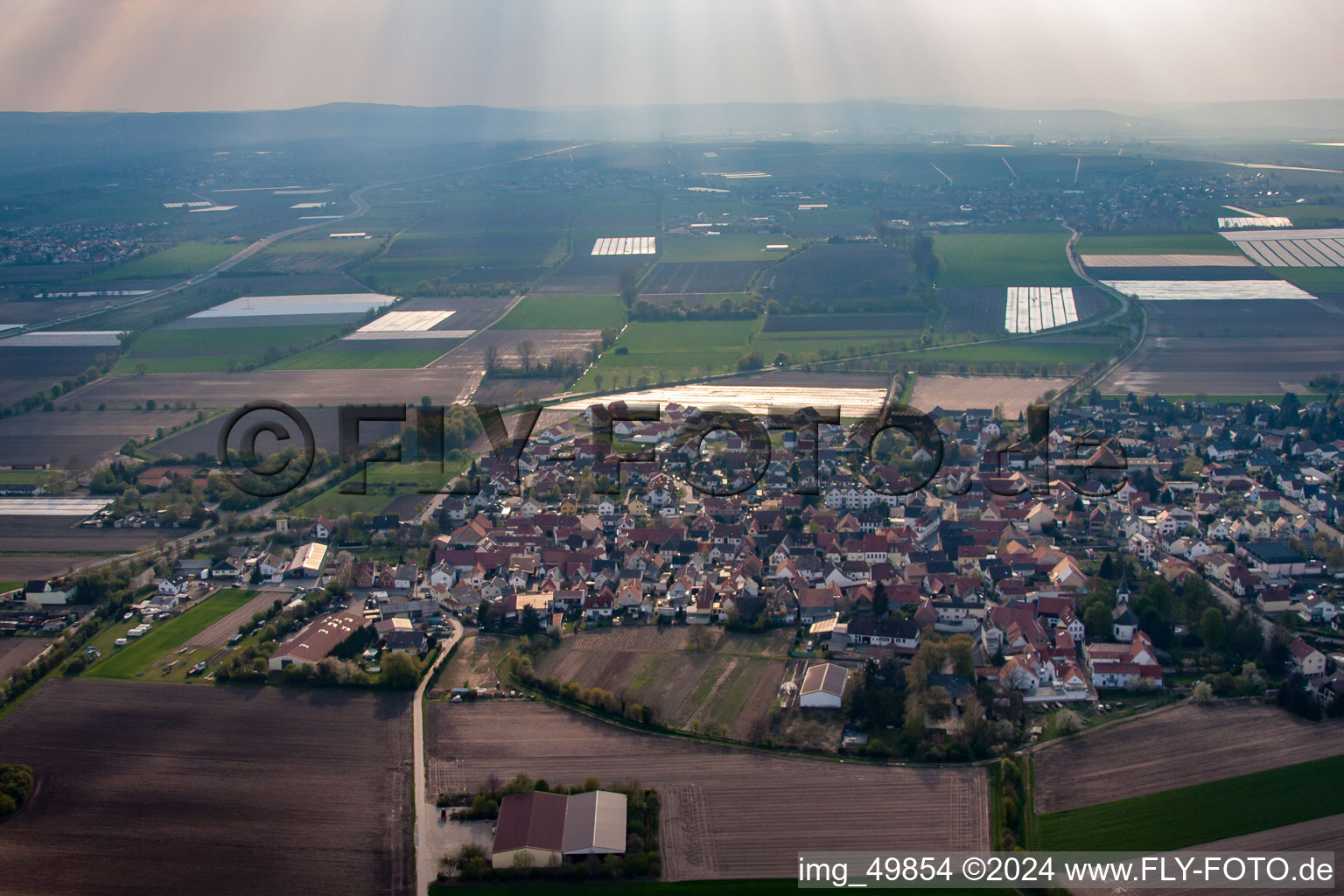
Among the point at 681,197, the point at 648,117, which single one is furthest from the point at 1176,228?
the point at 648,117

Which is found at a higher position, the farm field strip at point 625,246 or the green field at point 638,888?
the farm field strip at point 625,246

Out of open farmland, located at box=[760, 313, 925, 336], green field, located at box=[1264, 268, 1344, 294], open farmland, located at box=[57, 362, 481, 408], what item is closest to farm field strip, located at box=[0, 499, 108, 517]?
open farmland, located at box=[57, 362, 481, 408]

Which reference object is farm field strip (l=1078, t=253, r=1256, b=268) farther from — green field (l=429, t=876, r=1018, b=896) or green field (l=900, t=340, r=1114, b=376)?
green field (l=429, t=876, r=1018, b=896)

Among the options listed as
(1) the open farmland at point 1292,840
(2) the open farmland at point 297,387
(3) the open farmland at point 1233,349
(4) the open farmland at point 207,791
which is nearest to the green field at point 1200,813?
(1) the open farmland at point 1292,840

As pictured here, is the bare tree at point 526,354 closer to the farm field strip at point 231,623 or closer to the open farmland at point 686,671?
the farm field strip at point 231,623

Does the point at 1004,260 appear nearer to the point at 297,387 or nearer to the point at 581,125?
Answer: the point at 297,387

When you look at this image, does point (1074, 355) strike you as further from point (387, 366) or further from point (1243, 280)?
point (387, 366)

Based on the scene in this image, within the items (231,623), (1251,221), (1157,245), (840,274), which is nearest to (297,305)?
(840,274)
